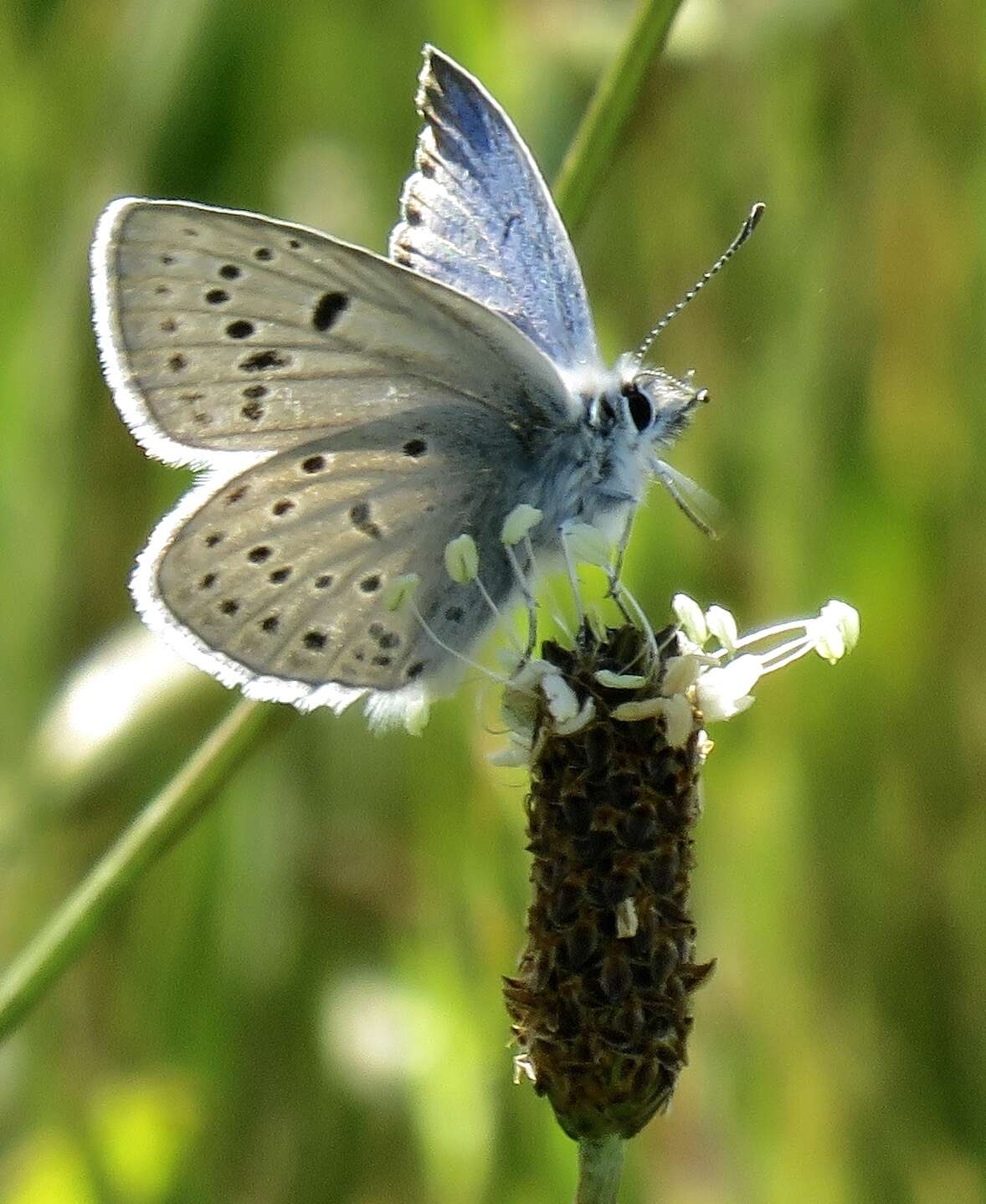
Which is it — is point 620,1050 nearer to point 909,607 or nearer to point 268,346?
point 268,346

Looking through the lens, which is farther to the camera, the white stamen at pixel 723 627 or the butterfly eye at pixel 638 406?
the butterfly eye at pixel 638 406

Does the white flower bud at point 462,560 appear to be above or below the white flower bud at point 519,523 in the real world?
below

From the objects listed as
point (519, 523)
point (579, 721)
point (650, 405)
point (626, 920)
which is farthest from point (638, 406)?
point (626, 920)

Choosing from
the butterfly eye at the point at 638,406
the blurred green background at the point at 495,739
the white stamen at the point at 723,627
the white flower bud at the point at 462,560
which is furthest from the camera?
the blurred green background at the point at 495,739

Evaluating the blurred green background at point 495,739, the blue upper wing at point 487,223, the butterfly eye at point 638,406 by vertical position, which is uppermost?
the blue upper wing at point 487,223

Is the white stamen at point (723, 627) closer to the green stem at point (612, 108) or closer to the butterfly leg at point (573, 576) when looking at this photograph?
the butterfly leg at point (573, 576)

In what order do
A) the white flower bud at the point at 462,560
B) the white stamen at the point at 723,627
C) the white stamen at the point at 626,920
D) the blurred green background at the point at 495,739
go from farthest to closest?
the blurred green background at the point at 495,739 → the white flower bud at the point at 462,560 → the white stamen at the point at 723,627 → the white stamen at the point at 626,920

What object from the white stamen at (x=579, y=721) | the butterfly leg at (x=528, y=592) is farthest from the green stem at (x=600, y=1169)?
the butterfly leg at (x=528, y=592)
